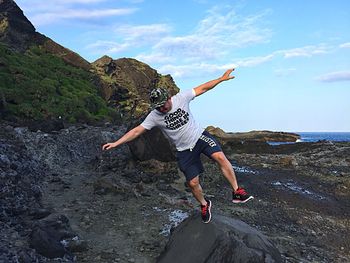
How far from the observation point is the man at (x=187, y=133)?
9836 millimetres

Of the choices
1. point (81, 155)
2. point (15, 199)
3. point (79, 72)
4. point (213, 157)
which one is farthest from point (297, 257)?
point (79, 72)

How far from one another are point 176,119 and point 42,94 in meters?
33.0

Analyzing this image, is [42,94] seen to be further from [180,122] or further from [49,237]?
[180,122]

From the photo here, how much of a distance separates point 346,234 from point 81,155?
1694 cm

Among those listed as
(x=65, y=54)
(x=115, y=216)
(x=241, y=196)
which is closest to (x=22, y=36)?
(x=65, y=54)

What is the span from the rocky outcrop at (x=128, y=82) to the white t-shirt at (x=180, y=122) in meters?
54.7

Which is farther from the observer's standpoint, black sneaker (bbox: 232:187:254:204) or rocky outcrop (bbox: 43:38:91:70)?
rocky outcrop (bbox: 43:38:91:70)

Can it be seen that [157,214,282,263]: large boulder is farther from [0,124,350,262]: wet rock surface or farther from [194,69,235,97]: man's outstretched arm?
[194,69,235,97]: man's outstretched arm

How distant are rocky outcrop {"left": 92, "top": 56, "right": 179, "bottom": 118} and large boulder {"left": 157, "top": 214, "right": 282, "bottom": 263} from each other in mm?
54358

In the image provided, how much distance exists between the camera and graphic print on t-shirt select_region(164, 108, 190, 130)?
983 centimetres

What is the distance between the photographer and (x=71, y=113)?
134 ft

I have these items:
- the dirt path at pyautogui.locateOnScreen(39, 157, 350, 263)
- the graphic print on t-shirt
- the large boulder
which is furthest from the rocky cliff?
the graphic print on t-shirt

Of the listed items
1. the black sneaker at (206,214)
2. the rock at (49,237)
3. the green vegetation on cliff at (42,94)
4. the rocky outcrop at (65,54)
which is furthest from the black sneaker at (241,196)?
the rocky outcrop at (65,54)

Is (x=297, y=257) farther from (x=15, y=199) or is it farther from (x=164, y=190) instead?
(x=15, y=199)
